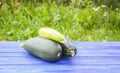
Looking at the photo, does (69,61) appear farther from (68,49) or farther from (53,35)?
(53,35)

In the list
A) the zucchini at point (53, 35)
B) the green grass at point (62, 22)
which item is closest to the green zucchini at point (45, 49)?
the zucchini at point (53, 35)

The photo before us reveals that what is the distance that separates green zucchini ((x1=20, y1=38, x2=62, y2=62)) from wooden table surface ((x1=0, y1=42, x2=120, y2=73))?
0.03 meters

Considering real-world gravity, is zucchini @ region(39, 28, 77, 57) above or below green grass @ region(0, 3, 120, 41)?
above

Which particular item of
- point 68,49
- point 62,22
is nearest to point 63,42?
point 68,49

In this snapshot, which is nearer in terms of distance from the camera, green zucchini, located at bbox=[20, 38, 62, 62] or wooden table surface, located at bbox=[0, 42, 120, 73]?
wooden table surface, located at bbox=[0, 42, 120, 73]

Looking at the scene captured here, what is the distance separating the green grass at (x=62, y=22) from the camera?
3.56 meters

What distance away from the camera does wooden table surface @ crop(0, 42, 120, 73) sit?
185 cm

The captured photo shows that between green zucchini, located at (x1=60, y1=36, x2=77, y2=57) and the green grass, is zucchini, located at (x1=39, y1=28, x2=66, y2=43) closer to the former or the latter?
green zucchini, located at (x1=60, y1=36, x2=77, y2=57)

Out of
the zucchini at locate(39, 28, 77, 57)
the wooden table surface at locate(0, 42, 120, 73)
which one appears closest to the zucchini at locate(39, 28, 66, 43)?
the zucchini at locate(39, 28, 77, 57)

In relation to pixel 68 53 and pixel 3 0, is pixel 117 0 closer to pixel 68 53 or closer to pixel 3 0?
pixel 3 0

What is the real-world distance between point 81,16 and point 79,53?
176cm

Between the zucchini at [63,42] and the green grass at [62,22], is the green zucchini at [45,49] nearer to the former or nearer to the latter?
the zucchini at [63,42]

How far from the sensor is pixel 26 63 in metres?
1.95

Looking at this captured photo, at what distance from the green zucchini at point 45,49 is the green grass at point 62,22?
54.4 inches
